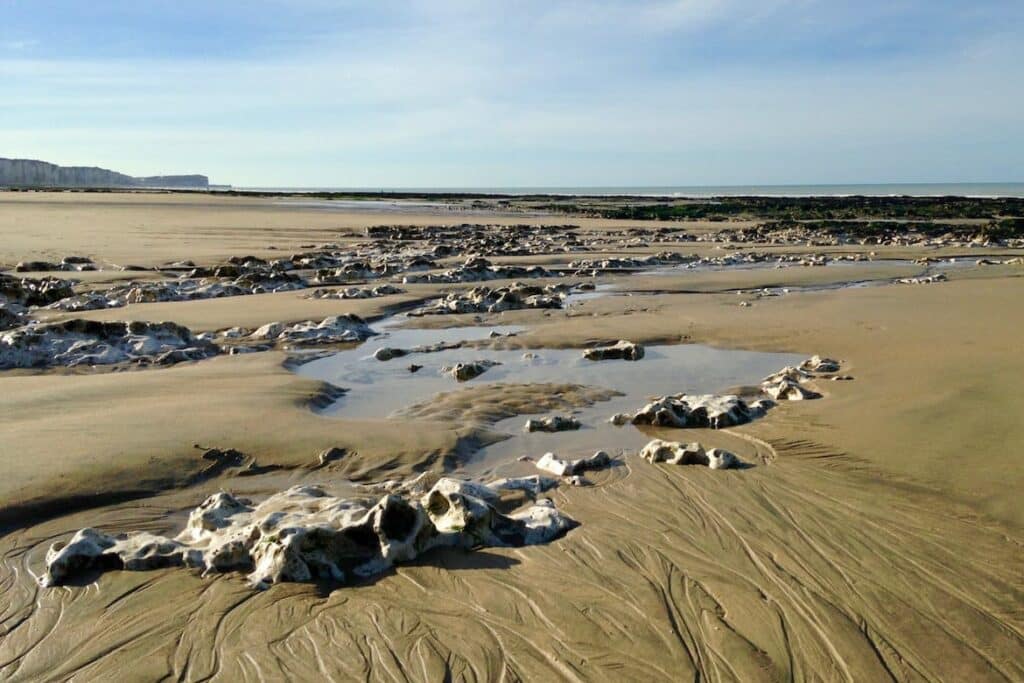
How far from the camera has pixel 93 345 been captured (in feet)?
26.4

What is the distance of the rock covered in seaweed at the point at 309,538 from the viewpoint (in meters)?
3.61

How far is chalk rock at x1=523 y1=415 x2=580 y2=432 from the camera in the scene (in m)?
6.03

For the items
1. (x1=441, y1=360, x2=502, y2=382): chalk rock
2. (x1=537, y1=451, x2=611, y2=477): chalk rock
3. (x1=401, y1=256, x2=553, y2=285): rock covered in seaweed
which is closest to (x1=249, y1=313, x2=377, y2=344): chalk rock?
(x1=441, y1=360, x2=502, y2=382): chalk rock

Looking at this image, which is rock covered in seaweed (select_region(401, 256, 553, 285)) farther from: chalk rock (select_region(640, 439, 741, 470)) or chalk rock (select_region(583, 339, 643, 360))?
chalk rock (select_region(640, 439, 741, 470))

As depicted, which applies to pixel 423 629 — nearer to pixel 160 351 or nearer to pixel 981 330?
pixel 160 351

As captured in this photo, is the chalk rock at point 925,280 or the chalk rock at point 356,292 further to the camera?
the chalk rock at point 925,280

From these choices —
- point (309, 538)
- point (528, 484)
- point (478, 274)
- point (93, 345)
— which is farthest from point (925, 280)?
point (309, 538)

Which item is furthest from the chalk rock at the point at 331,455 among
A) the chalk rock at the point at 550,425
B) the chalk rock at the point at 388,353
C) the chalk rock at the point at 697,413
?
the chalk rock at the point at 388,353

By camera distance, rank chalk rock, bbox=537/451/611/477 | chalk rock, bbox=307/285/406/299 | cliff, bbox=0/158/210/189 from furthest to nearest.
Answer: cliff, bbox=0/158/210/189 < chalk rock, bbox=307/285/406/299 < chalk rock, bbox=537/451/611/477

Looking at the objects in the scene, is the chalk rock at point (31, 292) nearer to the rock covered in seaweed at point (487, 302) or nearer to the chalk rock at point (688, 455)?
the rock covered in seaweed at point (487, 302)

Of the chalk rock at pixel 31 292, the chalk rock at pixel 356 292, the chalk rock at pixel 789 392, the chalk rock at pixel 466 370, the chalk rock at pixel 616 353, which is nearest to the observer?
the chalk rock at pixel 789 392

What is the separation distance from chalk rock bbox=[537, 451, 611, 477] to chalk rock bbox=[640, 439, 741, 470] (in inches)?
12.9

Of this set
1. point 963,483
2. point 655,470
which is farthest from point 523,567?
point 963,483

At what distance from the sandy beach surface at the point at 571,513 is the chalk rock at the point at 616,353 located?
12 centimetres
